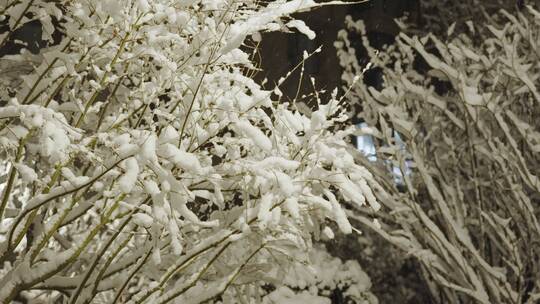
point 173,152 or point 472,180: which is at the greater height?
point 173,152

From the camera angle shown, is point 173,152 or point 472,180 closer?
point 173,152

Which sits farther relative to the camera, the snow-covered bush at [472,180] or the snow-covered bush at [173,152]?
the snow-covered bush at [472,180]

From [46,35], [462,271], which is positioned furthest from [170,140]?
[462,271]

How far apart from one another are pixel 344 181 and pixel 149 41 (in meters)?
1.41

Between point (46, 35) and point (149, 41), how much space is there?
1.36 metres

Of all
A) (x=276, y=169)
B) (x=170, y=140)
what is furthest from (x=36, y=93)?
(x=276, y=169)

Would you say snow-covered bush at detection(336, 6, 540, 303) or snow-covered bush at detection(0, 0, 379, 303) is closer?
snow-covered bush at detection(0, 0, 379, 303)

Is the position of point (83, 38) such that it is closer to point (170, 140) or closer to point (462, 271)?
point (170, 140)

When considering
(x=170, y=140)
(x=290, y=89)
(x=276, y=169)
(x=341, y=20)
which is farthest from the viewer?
(x=341, y=20)

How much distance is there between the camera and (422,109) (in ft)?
22.5

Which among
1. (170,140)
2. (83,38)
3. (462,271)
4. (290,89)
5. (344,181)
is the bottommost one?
(290,89)

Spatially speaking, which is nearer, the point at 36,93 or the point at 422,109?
the point at 36,93

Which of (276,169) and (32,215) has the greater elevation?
(276,169)

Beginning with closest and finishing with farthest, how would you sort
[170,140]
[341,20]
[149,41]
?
1. [170,140]
2. [149,41]
3. [341,20]
